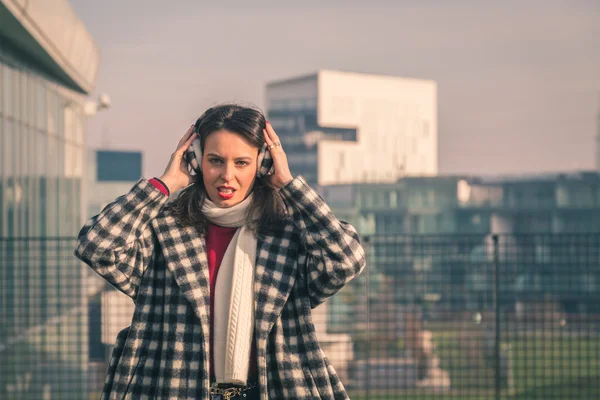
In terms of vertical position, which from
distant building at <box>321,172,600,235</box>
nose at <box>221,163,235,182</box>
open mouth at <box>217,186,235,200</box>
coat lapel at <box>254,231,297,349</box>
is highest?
distant building at <box>321,172,600,235</box>

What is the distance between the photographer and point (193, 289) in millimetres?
2795

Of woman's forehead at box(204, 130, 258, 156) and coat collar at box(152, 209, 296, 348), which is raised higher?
woman's forehead at box(204, 130, 258, 156)

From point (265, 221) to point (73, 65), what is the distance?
14.4m

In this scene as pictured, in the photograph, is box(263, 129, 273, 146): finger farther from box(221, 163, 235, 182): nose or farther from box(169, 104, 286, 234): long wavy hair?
box(221, 163, 235, 182): nose

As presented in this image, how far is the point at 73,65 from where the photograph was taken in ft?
54.6

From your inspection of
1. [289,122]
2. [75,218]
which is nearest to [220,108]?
[75,218]

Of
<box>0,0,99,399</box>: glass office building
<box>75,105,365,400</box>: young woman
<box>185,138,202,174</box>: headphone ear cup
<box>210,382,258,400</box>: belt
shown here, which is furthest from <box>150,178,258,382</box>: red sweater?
<box>0,0,99,399</box>: glass office building

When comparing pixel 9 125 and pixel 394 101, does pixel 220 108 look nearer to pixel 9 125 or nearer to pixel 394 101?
pixel 9 125

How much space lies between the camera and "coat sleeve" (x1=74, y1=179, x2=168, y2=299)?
9.27 feet

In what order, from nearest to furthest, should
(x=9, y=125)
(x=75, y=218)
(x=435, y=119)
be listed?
(x=9, y=125)
(x=75, y=218)
(x=435, y=119)

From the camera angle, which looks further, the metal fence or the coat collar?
the metal fence

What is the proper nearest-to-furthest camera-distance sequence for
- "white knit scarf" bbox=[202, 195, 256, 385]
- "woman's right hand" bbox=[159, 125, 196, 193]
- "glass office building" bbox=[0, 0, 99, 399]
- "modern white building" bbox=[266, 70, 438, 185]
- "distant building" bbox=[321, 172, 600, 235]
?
"white knit scarf" bbox=[202, 195, 256, 385]
"woman's right hand" bbox=[159, 125, 196, 193]
"glass office building" bbox=[0, 0, 99, 399]
"distant building" bbox=[321, 172, 600, 235]
"modern white building" bbox=[266, 70, 438, 185]

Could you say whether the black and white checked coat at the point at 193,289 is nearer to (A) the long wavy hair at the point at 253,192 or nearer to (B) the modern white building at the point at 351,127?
(A) the long wavy hair at the point at 253,192

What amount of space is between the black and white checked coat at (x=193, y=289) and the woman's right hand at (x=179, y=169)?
0.07 metres
